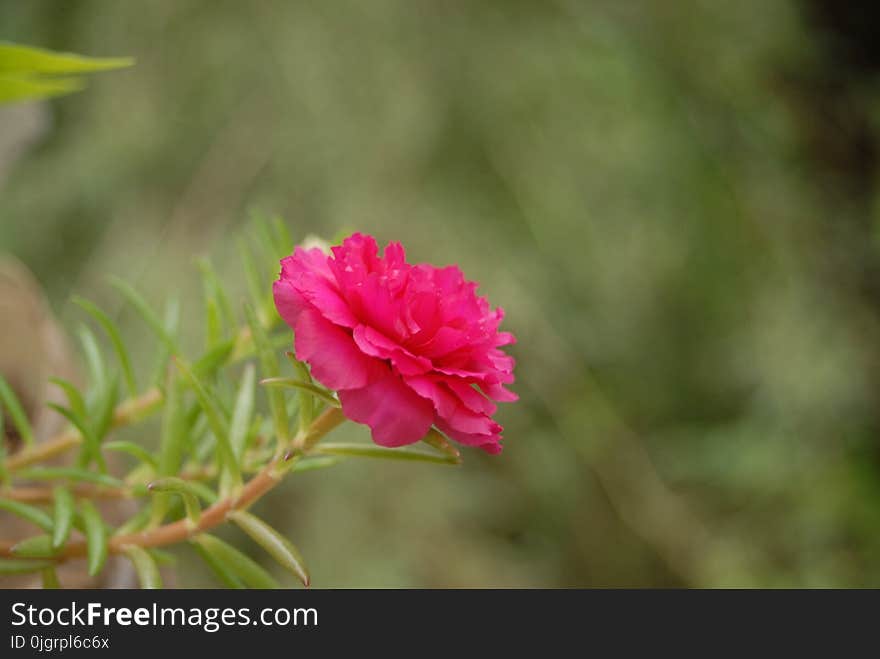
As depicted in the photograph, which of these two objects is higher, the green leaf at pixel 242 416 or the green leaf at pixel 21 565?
the green leaf at pixel 242 416

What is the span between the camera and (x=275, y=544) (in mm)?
297

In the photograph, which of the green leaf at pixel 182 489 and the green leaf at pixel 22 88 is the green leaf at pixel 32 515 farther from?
the green leaf at pixel 22 88

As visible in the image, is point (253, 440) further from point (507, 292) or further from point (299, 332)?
point (507, 292)

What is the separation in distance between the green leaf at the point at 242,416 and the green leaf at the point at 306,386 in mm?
67

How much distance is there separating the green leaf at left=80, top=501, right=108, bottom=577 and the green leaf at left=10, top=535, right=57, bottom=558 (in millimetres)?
13

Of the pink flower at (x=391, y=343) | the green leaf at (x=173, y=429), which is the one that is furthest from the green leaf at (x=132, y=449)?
the pink flower at (x=391, y=343)

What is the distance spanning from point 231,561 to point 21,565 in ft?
0.25

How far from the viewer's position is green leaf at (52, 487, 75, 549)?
0.30 metres

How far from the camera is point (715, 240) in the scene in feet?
3.73

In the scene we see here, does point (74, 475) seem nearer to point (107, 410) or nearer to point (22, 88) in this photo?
point (107, 410)

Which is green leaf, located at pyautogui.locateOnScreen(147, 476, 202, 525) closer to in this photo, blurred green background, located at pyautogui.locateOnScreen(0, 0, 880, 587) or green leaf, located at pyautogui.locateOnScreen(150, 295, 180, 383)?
green leaf, located at pyautogui.locateOnScreen(150, 295, 180, 383)

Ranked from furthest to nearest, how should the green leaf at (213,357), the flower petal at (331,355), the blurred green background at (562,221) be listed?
the blurred green background at (562,221), the green leaf at (213,357), the flower petal at (331,355)

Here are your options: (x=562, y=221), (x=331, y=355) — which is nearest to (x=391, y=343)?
(x=331, y=355)

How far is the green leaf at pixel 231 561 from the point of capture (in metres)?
0.31
